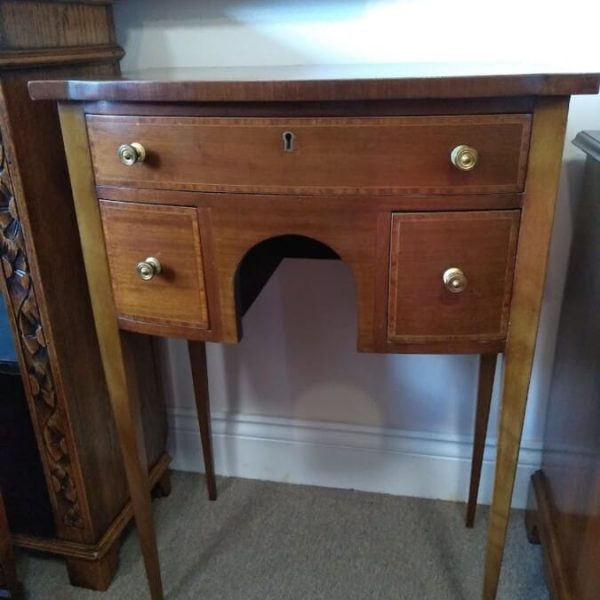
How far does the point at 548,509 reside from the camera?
1136 mm

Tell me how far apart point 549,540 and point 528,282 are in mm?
563

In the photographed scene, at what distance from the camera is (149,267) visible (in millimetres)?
808

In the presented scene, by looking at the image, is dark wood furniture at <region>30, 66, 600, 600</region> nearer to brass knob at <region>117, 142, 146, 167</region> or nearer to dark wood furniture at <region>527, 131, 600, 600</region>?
brass knob at <region>117, 142, 146, 167</region>

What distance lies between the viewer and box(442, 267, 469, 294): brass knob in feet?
2.43

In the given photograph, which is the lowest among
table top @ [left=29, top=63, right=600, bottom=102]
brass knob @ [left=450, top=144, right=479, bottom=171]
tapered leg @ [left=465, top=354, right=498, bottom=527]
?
tapered leg @ [left=465, top=354, right=498, bottom=527]

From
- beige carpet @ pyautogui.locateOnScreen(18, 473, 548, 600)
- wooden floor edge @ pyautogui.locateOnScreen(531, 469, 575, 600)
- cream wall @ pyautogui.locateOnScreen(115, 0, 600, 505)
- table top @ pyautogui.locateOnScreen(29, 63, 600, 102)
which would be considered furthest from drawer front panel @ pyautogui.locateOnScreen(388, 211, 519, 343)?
beige carpet @ pyautogui.locateOnScreen(18, 473, 548, 600)

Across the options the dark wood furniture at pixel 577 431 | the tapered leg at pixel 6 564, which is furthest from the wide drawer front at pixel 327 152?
the tapered leg at pixel 6 564

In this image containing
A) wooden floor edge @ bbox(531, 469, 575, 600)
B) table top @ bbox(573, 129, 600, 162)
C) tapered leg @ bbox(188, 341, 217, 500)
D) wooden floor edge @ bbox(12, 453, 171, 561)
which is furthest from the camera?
tapered leg @ bbox(188, 341, 217, 500)

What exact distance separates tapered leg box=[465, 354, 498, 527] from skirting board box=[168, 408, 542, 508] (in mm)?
75

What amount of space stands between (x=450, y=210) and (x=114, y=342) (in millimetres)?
492

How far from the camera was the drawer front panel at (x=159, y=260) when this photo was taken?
791 millimetres

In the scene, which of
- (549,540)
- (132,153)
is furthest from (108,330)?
(549,540)

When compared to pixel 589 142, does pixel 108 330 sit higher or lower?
lower

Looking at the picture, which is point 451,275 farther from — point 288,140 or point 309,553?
point 309,553
